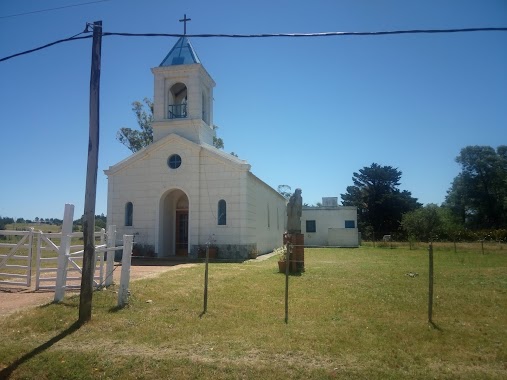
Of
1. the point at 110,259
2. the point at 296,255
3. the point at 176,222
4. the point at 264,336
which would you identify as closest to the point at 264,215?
the point at 176,222

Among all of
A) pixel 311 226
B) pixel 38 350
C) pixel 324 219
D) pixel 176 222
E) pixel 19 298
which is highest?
pixel 324 219

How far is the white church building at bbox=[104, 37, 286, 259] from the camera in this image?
68.5 feet

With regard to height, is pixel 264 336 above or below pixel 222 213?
below

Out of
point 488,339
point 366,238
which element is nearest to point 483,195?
point 366,238

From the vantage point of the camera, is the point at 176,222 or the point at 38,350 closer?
the point at 38,350

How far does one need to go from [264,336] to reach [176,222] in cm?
1711

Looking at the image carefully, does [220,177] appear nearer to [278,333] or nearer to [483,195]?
[278,333]

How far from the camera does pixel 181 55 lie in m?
24.1

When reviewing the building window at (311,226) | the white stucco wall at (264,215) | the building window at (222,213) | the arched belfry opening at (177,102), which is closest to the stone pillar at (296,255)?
the white stucco wall at (264,215)

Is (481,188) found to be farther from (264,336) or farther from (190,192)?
(264,336)

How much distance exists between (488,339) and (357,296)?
3.74 meters

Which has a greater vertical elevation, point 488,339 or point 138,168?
point 138,168

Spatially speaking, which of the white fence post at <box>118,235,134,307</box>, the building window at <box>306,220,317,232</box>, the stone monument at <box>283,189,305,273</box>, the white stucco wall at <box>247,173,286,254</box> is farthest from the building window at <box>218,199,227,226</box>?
the building window at <box>306,220,317,232</box>

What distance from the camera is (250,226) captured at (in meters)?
21.5
